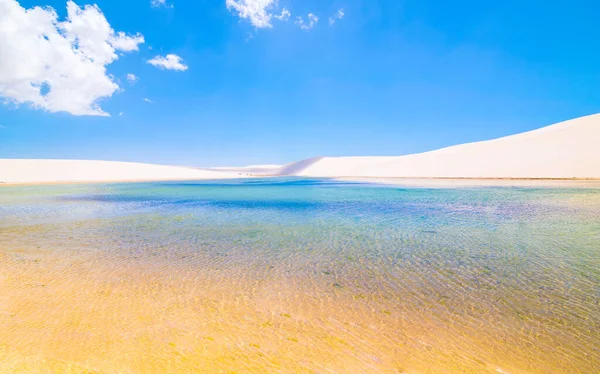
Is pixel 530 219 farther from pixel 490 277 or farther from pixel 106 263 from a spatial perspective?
pixel 106 263

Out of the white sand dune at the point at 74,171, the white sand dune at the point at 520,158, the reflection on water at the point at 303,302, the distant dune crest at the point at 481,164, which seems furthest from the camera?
the white sand dune at the point at 74,171

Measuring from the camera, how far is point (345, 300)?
433 cm

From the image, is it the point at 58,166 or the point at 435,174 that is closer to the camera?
the point at 435,174

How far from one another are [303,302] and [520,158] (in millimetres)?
57061

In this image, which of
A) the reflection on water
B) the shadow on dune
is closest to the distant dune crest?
the reflection on water

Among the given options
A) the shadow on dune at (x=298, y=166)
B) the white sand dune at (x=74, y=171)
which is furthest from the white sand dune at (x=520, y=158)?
the shadow on dune at (x=298, y=166)

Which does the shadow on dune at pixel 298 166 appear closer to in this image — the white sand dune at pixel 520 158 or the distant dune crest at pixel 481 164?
the distant dune crest at pixel 481 164

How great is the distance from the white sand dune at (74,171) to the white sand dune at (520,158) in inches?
2057

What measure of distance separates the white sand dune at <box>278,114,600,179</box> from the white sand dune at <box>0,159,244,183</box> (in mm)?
52236

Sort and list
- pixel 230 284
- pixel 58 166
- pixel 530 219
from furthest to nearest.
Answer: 1. pixel 58 166
2. pixel 530 219
3. pixel 230 284

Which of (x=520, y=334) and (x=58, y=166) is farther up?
(x=58, y=166)

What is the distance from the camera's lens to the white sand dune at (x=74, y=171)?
2131 inches

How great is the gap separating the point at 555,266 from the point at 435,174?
174 feet

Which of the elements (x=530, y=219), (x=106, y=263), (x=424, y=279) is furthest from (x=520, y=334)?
(x=530, y=219)
